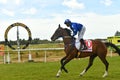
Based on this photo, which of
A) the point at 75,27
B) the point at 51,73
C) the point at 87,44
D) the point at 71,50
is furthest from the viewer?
the point at 51,73

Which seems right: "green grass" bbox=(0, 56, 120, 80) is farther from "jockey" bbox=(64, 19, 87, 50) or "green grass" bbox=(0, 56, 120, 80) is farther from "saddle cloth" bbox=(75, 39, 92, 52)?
"jockey" bbox=(64, 19, 87, 50)

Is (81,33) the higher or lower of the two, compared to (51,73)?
higher

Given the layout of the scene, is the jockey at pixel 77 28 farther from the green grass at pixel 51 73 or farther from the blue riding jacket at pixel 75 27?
the green grass at pixel 51 73

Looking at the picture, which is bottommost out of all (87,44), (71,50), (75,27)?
(71,50)

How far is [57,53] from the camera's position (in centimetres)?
4516

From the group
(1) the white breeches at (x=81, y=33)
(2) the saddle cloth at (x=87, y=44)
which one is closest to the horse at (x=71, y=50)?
(2) the saddle cloth at (x=87, y=44)

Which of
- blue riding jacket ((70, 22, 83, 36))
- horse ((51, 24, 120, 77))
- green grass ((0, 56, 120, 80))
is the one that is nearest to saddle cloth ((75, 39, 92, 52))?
horse ((51, 24, 120, 77))

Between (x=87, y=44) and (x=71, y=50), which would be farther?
(x=87, y=44)

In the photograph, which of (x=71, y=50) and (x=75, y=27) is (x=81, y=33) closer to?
(x=75, y=27)

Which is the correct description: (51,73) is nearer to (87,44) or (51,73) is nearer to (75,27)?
(87,44)

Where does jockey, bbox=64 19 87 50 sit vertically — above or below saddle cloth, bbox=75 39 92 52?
above

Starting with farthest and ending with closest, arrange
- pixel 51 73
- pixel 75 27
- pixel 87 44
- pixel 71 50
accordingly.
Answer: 1. pixel 51 73
2. pixel 87 44
3. pixel 71 50
4. pixel 75 27

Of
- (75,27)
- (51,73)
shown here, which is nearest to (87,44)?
(75,27)

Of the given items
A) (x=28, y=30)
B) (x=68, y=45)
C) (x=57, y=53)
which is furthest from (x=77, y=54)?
(x=57, y=53)
